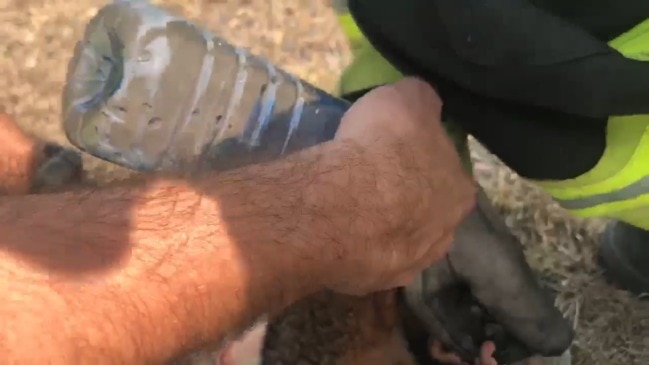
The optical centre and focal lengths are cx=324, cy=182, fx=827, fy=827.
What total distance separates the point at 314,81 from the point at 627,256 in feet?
1.46

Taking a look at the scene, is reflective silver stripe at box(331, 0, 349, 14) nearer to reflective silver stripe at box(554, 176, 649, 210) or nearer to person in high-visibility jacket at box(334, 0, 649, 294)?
person in high-visibility jacket at box(334, 0, 649, 294)

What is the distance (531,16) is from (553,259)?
21.1 inches

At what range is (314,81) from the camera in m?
1.09

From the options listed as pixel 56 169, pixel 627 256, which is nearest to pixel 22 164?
pixel 56 169

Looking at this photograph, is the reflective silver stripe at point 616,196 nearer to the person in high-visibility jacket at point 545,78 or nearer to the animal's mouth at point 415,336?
the person in high-visibility jacket at point 545,78

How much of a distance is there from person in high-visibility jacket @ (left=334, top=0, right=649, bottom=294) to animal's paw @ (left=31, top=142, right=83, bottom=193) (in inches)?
11.6

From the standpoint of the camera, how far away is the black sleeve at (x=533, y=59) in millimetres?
548

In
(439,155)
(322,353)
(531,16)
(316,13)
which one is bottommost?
(322,353)

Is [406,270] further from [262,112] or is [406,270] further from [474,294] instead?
[474,294]

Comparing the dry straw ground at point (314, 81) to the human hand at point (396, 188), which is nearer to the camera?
the human hand at point (396, 188)

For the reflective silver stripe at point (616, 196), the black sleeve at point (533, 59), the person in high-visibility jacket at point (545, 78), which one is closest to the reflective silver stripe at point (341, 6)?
the person in high-visibility jacket at point (545, 78)

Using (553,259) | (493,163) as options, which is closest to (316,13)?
(493,163)

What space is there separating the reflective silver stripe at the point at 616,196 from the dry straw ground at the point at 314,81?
0.35 m

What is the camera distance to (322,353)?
3.17ft
